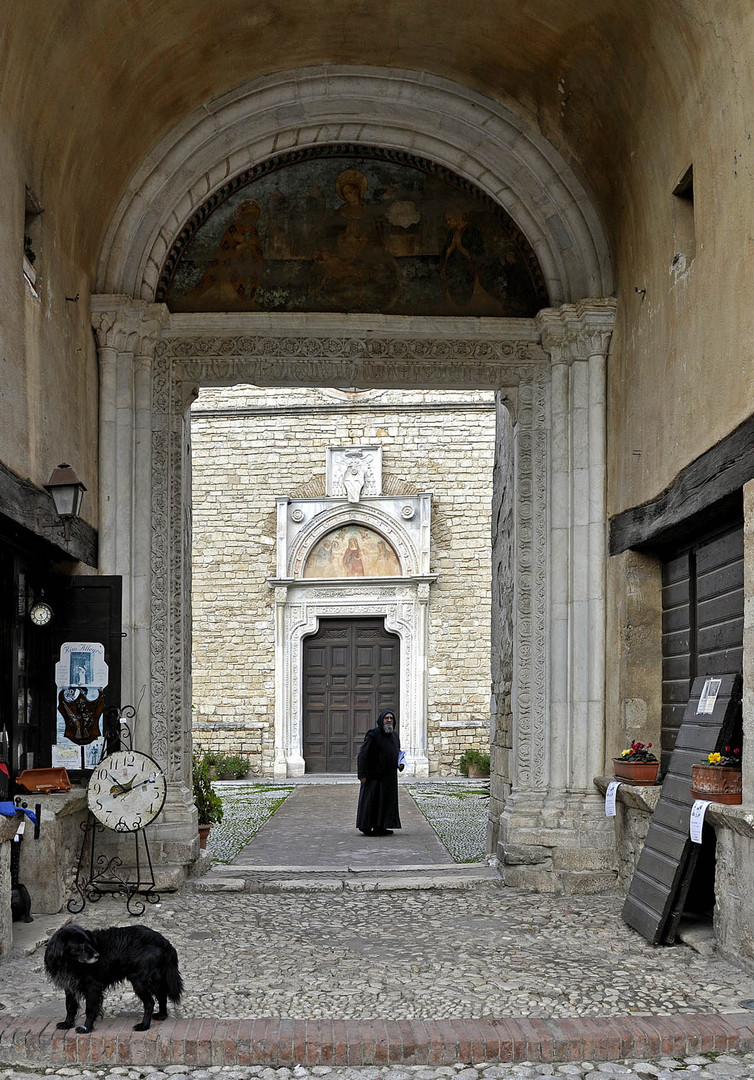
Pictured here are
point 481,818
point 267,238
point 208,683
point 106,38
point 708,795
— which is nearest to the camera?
point 708,795

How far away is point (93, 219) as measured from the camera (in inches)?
333

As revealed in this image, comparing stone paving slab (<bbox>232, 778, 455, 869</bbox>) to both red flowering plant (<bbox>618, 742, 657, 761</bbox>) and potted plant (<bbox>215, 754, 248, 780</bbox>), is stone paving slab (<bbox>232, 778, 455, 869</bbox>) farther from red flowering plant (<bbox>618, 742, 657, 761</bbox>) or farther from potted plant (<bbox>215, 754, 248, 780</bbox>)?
potted plant (<bbox>215, 754, 248, 780</bbox>)

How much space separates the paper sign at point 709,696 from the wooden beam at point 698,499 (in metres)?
0.94

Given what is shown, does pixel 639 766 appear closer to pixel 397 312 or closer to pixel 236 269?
pixel 397 312

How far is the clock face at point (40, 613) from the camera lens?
24.6 ft

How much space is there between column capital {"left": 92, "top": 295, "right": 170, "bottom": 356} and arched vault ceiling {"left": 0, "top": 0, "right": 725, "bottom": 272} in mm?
344

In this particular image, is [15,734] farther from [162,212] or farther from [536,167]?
[536,167]

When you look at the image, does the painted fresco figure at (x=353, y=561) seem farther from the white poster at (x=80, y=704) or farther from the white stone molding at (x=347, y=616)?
the white poster at (x=80, y=704)

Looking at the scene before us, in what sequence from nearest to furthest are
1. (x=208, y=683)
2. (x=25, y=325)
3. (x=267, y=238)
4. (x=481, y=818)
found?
1. (x=25, y=325)
2. (x=267, y=238)
3. (x=481, y=818)
4. (x=208, y=683)

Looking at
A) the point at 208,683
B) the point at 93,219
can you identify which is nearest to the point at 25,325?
the point at 93,219

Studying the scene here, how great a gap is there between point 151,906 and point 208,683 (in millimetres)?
12691

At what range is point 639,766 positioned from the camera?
7664mm

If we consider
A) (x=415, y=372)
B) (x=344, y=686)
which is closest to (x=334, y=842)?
(x=415, y=372)

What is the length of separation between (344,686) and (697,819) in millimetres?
14825
